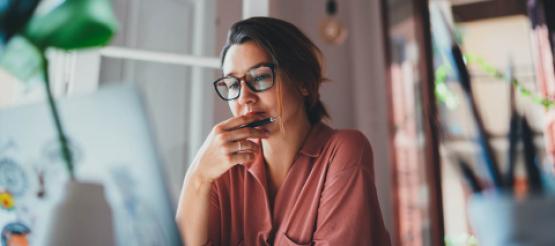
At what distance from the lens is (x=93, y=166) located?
0.47 metres

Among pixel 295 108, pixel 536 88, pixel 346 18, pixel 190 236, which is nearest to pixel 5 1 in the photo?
pixel 190 236

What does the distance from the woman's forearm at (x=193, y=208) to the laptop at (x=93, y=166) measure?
1.12 ft

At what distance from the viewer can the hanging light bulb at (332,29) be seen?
189cm

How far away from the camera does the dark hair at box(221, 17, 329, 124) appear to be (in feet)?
3.03

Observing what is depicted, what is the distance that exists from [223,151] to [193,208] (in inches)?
5.4

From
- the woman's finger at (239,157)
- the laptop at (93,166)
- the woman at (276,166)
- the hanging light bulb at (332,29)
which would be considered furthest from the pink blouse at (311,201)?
the hanging light bulb at (332,29)

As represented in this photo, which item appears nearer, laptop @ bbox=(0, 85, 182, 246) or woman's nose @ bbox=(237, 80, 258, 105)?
laptop @ bbox=(0, 85, 182, 246)

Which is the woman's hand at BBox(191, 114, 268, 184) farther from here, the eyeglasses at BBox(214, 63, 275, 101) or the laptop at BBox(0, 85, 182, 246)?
the laptop at BBox(0, 85, 182, 246)

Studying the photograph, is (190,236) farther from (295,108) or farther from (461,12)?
(461,12)

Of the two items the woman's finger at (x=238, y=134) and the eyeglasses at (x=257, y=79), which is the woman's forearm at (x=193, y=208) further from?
the eyeglasses at (x=257, y=79)

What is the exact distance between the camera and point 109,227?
1.52 feet

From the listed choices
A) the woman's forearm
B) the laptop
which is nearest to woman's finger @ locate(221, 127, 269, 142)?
the woman's forearm

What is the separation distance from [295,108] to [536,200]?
65cm

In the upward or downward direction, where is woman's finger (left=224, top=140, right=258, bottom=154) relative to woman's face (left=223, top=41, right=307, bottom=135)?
downward
